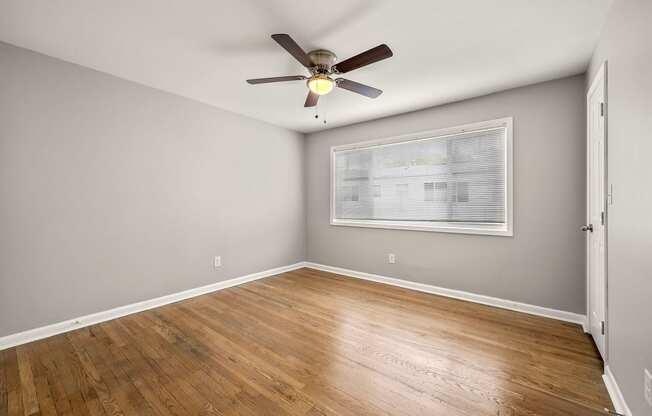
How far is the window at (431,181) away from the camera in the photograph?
3.21 metres

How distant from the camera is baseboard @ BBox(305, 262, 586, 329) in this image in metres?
2.75

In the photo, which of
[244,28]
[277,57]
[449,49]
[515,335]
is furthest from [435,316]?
[244,28]

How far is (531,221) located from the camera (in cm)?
296

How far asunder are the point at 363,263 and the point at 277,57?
314 centimetres

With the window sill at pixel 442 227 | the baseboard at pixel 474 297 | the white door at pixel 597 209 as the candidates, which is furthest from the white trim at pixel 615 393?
the window sill at pixel 442 227

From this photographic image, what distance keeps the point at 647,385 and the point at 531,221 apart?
2.03m

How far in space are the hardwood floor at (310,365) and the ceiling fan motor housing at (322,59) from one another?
240cm

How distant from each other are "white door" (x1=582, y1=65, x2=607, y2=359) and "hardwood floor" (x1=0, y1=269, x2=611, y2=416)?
292 millimetres

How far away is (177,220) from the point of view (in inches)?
132

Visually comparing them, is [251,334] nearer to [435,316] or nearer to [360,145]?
[435,316]

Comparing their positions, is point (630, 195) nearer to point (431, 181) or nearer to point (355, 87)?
point (355, 87)

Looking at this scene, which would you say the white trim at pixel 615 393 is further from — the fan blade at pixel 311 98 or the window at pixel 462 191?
the fan blade at pixel 311 98

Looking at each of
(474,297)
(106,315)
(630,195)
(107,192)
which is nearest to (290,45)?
(630,195)

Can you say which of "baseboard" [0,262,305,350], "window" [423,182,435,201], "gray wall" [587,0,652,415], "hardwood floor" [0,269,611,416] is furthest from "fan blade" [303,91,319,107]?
"baseboard" [0,262,305,350]
